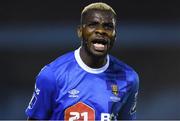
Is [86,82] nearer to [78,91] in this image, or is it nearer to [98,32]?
[78,91]

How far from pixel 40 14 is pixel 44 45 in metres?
0.27

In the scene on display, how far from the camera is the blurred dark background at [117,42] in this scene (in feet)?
15.3

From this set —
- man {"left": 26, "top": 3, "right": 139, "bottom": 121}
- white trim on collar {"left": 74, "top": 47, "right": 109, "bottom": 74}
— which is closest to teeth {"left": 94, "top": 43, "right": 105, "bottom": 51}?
man {"left": 26, "top": 3, "right": 139, "bottom": 121}

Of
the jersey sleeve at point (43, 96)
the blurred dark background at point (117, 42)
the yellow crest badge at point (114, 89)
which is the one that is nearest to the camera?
the jersey sleeve at point (43, 96)

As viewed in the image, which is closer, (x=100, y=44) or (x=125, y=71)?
(x=100, y=44)

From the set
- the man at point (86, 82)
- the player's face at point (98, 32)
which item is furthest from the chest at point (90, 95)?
the player's face at point (98, 32)

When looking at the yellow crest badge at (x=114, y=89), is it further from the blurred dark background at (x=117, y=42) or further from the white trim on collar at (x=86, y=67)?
the blurred dark background at (x=117, y=42)

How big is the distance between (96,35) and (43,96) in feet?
1.08

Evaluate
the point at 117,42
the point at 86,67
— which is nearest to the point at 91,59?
the point at 86,67

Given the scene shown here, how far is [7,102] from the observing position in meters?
4.57

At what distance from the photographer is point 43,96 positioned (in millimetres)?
2283

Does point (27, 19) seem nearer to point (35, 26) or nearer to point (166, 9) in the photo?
point (35, 26)

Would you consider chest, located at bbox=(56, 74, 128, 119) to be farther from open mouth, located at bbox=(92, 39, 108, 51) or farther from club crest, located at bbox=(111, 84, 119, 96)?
open mouth, located at bbox=(92, 39, 108, 51)

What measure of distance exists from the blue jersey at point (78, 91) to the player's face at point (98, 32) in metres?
0.09
